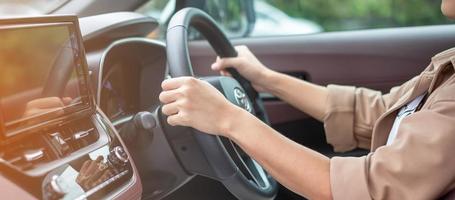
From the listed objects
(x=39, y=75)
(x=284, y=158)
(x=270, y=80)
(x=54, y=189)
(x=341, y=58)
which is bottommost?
(x=341, y=58)

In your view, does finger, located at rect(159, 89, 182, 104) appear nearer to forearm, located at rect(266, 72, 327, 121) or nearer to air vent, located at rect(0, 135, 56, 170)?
air vent, located at rect(0, 135, 56, 170)

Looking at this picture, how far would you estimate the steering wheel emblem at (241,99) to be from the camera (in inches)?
57.6

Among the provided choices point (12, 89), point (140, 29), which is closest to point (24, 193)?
point (12, 89)

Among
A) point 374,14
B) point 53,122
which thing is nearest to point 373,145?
point 53,122

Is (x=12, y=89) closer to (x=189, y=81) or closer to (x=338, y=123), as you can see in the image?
(x=189, y=81)

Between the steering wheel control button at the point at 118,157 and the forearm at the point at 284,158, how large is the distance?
0.18 m

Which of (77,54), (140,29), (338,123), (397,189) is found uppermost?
(77,54)

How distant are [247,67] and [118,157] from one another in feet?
2.08

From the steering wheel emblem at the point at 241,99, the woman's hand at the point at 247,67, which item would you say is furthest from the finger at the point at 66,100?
the woman's hand at the point at 247,67

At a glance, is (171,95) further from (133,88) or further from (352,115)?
(352,115)

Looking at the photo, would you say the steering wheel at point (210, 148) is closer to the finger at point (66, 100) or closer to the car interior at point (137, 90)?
the car interior at point (137, 90)

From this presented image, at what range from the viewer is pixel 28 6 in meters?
1.33

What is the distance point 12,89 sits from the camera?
97 centimetres

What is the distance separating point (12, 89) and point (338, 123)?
2.99 feet
